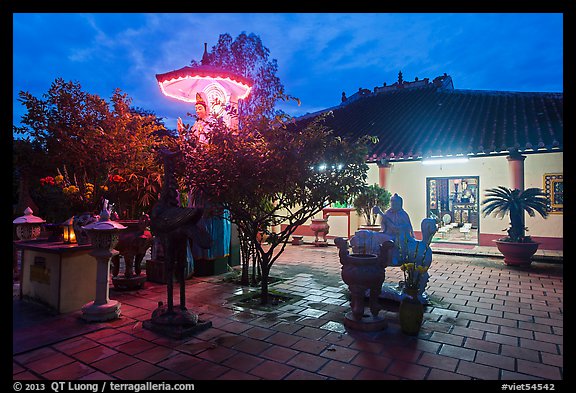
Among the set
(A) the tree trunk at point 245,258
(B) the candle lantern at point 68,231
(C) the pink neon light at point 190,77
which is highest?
(C) the pink neon light at point 190,77

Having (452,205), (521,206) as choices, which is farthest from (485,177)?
(521,206)

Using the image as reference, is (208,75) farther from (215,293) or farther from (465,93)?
(465,93)

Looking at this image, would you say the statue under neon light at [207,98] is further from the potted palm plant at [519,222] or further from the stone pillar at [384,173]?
the potted palm plant at [519,222]

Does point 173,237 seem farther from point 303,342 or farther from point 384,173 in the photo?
point 384,173

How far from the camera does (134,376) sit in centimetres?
309

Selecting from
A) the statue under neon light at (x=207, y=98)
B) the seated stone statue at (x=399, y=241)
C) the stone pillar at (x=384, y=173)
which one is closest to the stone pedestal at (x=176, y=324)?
the statue under neon light at (x=207, y=98)

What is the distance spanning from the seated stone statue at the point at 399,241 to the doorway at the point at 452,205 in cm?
756

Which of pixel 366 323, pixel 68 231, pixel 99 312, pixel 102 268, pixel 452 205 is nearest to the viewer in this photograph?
pixel 366 323

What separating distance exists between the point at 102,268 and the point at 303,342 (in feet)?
9.87

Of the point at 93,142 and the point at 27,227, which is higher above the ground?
the point at 93,142

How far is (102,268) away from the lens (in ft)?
15.7

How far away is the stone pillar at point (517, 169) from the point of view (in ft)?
31.5

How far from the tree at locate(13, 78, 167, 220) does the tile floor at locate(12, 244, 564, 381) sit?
2.84 meters
